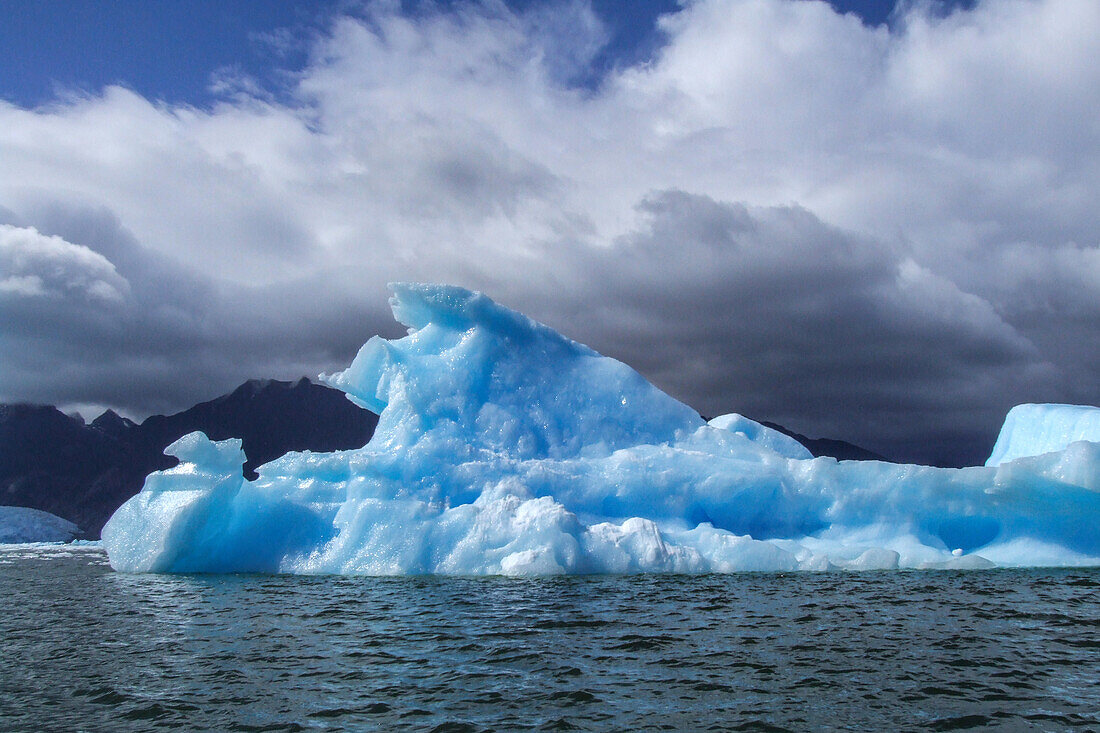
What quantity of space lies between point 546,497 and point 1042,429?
16880mm

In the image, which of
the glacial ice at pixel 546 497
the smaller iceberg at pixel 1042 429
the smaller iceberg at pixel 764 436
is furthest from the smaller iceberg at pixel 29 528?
the smaller iceberg at pixel 1042 429

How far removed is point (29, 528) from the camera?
245 ft

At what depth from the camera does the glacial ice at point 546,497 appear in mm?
16859

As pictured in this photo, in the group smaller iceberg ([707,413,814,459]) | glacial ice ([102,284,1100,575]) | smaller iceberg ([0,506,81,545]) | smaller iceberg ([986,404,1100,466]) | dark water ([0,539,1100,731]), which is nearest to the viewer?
dark water ([0,539,1100,731])

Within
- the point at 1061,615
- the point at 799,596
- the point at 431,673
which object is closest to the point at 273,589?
the point at 431,673

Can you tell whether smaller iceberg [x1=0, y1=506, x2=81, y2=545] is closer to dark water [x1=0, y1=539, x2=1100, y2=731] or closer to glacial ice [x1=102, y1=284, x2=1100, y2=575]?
glacial ice [x1=102, y1=284, x2=1100, y2=575]

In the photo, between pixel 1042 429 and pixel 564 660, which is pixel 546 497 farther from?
pixel 1042 429

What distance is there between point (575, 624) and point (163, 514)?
44.3 feet

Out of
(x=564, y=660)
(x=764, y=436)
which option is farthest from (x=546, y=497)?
(x=764, y=436)

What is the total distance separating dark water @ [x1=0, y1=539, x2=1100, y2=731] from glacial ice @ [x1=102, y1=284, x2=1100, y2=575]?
129 inches

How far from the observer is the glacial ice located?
16859mm

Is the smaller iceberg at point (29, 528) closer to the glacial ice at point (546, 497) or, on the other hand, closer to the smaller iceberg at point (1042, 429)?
the glacial ice at point (546, 497)

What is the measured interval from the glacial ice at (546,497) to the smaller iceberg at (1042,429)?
3074 mm

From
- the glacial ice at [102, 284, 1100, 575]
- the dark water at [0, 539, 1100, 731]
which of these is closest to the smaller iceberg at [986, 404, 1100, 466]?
the glacial ice at [102, 284, 1100, 575]
